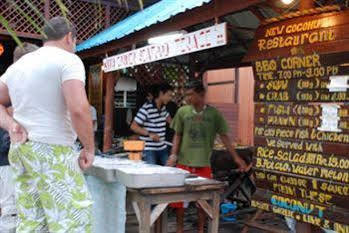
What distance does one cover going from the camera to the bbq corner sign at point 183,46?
14.4 ft

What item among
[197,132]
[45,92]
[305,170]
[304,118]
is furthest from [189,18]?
[45,92]

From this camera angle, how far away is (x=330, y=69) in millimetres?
3572

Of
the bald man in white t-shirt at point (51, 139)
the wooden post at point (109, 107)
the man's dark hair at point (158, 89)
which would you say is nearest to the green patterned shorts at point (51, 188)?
the bald man in white t-shirt at point (51, 139)

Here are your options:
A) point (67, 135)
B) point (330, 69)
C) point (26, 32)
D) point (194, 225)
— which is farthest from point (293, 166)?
point (26, 32)

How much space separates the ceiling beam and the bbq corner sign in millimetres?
188

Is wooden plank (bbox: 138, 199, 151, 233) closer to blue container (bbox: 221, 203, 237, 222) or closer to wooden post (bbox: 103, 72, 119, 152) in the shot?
blue container (bbox: 221, 203, 237, 222)

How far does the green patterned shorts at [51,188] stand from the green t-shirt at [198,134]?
249 centimetres

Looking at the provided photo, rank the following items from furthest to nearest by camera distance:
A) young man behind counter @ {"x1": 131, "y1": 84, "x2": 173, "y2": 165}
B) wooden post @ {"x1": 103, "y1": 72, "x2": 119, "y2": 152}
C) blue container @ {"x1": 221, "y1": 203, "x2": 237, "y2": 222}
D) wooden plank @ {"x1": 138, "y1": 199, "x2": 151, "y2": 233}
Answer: wooden post @ {"x1": 103, "y1": 72, "x2": 119, "y2": 152} → blue container @ {"x1": 221, "y1": 203, "x2": 237, "y2": 222} → young man behind counter @ {"x1": 131, "y1": 84, "x2": 173, "y2": 165} → wooden plank @ {"x1": 138, "y1": 199, "x2": 151, "y2": 233}

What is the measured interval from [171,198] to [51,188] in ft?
3.69

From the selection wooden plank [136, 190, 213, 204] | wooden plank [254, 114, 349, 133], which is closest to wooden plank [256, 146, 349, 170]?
wooden plank [254, 114, 349, 133]

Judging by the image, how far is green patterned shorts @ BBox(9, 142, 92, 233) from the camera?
2.71 meters

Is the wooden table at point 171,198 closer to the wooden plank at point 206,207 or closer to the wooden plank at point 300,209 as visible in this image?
the wooden plank at point 206,207

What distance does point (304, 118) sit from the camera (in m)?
3.80

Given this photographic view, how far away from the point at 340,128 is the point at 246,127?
805cm
